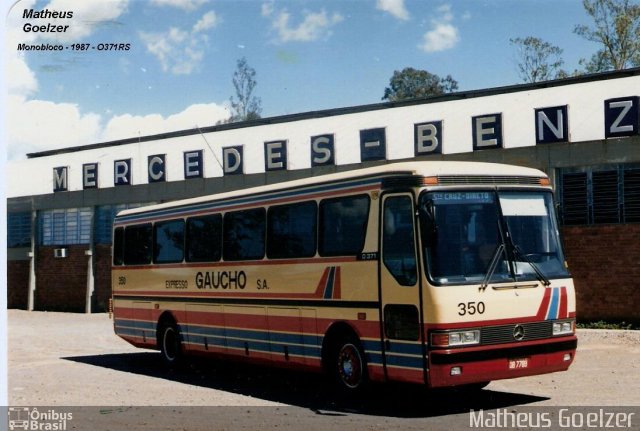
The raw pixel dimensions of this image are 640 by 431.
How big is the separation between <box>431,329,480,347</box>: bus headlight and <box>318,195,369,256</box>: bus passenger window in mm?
1984

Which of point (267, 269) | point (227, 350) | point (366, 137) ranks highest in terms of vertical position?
point (366, 137)

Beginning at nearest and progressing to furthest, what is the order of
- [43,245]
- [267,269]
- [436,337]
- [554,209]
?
[436,337] → [554,209] → [267,269] → [43,245]

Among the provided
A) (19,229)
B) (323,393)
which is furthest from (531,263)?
(19,229)

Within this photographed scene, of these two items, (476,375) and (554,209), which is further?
(554,209)

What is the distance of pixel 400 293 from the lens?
11844 millimetres

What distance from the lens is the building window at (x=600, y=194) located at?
76.1 ft

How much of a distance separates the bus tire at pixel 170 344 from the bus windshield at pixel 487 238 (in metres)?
7.62

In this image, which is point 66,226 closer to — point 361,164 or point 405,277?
point 361,164

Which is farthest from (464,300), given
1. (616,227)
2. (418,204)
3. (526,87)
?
(526,87)

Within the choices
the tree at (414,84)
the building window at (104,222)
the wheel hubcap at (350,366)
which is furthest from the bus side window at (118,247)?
the tree at (414,84)

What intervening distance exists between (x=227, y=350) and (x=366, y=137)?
46.7 feet

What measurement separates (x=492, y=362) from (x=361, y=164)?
18.0 metres

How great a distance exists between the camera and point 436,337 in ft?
36.8

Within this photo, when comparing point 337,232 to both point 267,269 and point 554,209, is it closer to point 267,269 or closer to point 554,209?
point 267,269
